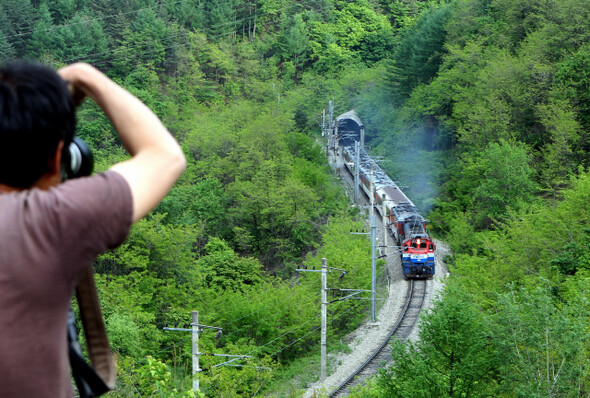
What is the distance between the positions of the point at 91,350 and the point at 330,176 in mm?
41904

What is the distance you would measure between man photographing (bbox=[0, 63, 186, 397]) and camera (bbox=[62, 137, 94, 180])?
3 cm

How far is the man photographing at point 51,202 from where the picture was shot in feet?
4.06

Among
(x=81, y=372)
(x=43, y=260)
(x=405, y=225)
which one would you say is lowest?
(x=81, y=372)

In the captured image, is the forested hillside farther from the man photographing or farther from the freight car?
the man photographing

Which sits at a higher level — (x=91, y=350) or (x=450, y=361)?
(x=91, y=350)

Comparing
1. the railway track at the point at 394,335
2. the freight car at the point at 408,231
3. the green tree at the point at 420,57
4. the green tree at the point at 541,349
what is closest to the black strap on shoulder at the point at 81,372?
the green tree at the point at 541,349

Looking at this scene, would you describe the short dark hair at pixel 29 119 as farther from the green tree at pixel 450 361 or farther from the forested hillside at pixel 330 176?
the green tree at pixel 450 361

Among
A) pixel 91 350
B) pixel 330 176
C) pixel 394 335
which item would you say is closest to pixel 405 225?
pixel 394 335

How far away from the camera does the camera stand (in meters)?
1.48

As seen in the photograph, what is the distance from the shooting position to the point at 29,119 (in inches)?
52.4

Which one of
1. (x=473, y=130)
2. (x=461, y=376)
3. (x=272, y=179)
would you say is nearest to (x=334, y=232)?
(x=272, y=179)

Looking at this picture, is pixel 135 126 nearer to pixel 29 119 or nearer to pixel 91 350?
pixel 29 119

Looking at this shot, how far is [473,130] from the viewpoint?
37094mm

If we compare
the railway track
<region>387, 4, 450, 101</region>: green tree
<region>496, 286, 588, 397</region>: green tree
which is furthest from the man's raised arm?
<region>387, 4, 450, 101</region>: green tree
